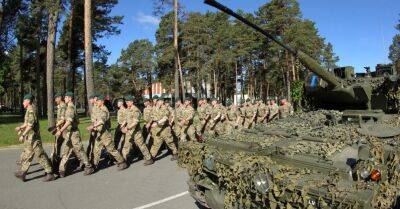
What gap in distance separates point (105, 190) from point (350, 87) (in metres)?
4.90

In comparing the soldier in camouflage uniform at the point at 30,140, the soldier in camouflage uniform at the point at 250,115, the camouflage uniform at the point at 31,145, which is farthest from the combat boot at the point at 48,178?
the soldier in camouflage uniform at the point at 250,115

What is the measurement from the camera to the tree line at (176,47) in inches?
1172

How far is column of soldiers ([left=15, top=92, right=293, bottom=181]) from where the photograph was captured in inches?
383

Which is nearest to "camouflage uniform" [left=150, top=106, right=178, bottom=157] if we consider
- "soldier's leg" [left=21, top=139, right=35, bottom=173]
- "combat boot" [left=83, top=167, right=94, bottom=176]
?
"combat boot" [left=83, top=167, right=94, bottom=176]

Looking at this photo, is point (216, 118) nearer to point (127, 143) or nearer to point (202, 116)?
point (202, 116)

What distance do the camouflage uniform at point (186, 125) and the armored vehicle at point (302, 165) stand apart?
5.49 meters

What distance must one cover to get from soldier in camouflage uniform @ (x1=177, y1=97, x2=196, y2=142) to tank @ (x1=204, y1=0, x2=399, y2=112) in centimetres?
491

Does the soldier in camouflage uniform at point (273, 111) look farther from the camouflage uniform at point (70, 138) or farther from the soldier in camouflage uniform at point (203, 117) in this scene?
the camouflage uniform at point (70, 138)

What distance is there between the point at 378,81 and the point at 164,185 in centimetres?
447

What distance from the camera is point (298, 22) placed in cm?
4578

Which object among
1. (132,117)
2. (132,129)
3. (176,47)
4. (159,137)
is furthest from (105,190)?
(176,47)

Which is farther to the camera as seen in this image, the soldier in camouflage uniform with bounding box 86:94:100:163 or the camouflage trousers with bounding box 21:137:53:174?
the soldier in camouflage uniform with bounding box 86:94:100:163

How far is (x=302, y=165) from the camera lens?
5496 millimetres

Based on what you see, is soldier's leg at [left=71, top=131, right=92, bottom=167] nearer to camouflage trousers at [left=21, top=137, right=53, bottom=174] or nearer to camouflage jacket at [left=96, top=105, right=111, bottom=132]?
camouflage jacket at [left=96, top=105, right=111, bottom=132]
